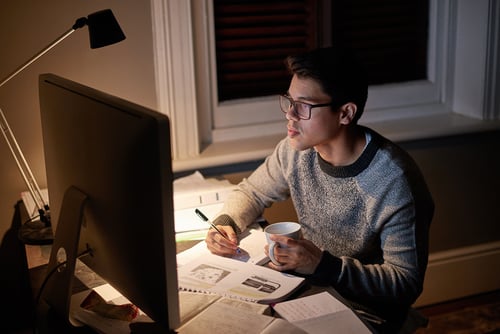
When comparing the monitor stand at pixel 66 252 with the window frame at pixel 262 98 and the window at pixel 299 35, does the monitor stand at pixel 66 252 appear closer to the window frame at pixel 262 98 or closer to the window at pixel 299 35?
the window frame at pixel 262 98

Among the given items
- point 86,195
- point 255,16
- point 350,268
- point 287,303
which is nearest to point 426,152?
point 255,16

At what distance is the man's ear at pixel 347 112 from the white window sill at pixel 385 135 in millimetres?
750

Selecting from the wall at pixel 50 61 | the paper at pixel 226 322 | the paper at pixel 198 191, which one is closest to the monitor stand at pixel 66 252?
the paper at pixel 226 322

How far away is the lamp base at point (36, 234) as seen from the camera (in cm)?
184

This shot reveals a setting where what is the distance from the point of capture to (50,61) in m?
2.24

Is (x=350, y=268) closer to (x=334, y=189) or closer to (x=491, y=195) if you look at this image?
(x=334, y=189)

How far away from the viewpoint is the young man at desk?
1633mm

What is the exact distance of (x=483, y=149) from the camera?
112 inches

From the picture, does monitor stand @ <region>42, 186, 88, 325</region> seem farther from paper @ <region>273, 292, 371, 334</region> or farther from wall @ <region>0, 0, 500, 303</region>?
wall @ <region>0, 0, 500, 303</region>

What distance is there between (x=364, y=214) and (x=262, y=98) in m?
1.02

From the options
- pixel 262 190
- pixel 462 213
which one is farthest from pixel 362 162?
pixel 462 213

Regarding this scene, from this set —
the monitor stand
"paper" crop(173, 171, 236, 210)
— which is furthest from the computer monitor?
"paper" crop(173, 171, 236, 210)

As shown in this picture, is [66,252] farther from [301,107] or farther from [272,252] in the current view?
[301,107]

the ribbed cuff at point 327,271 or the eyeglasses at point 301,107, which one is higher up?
the eyeglasses at point 301,107
